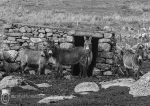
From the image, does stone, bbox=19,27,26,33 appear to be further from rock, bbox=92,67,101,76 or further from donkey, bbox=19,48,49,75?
rock, bbox=92,67,101,76

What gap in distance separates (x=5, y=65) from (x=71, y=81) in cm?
454

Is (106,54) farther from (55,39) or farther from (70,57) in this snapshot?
(55,39)

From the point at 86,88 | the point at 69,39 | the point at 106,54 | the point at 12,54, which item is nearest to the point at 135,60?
the point at 106,54

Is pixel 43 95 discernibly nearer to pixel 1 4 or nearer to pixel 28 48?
pixel 28 48

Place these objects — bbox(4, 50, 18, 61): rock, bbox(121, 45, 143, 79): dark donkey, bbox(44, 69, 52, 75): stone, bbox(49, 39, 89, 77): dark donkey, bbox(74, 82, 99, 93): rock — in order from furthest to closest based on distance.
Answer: bbox(4, 50, 18, 61): rock < bbox(44, 69, 52, 75): stone < bbox(49, 39, 89, 77): dark donkey < bbox(121, 45, 143, 79): dark donkey < bbox(74, 82, 99, 93): rock

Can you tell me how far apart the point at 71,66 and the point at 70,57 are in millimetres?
1382

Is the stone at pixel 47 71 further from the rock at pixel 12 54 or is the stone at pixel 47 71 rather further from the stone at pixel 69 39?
the rock at pixel 12 54

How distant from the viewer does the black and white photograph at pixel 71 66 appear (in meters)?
16.7

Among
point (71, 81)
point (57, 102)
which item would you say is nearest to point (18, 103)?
point (57, 102)

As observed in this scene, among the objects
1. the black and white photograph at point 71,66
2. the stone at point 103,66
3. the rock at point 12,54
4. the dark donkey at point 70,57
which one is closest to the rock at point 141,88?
the black and white photograph at point 71,66

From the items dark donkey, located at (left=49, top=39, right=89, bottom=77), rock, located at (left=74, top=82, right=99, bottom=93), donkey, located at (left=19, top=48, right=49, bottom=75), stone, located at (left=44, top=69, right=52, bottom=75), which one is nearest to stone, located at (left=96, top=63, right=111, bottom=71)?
dark donkey, located at (left=49, top=39, right=89, bottom=77)

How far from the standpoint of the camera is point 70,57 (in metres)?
24.5

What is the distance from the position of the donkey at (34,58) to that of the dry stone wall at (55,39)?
1.30 metres

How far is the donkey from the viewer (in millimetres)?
24547
